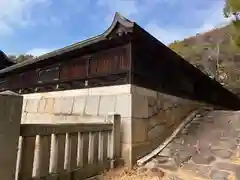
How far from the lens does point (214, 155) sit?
5.17m

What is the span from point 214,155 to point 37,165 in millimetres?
3880

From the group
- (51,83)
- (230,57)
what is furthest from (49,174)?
(230,57)

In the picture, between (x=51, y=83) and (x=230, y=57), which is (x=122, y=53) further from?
(x=230, y=57)

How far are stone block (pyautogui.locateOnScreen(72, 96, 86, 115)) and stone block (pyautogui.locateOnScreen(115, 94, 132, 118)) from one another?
1.12m

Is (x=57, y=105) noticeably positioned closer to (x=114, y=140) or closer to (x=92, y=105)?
(x=92, y=105)

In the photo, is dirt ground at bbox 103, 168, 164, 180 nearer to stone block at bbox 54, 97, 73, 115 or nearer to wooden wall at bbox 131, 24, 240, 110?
wooden wall at bbox 131, 24, 240, 110

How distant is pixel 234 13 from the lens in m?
8.41

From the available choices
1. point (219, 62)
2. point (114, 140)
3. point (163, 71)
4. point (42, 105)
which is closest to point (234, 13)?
point (163, 71)

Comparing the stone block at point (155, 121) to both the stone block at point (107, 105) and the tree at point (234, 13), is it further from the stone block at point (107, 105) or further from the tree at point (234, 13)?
the tree at point (234, 13)

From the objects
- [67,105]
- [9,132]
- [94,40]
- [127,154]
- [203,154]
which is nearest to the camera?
[9,132]

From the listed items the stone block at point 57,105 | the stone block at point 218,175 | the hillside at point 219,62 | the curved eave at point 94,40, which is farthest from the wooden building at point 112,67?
the hillside at point 219,62

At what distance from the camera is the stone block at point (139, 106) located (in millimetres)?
5359

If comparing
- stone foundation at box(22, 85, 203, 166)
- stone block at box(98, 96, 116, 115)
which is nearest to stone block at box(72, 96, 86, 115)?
stone foundation at box(22, 85, 203, 166)

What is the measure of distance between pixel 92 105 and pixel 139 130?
142 centimetres
